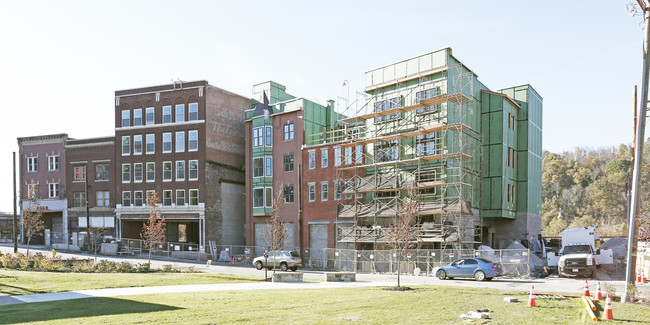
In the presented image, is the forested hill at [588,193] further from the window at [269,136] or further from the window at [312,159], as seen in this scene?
the window at [269,136]

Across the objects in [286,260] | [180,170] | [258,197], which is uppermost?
[180,170]

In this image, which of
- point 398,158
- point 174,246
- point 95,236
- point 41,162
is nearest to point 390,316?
point 398,158

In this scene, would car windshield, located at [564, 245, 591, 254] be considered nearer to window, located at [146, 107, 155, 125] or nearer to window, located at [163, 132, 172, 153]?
window, located at [163, 132, 172, 153]

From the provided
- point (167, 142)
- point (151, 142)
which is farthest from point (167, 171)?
point (151, 142)

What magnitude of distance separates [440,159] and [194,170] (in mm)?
26619

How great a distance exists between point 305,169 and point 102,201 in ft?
86.5

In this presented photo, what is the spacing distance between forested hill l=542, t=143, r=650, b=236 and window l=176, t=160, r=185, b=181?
55629mm

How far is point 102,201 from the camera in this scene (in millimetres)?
56156

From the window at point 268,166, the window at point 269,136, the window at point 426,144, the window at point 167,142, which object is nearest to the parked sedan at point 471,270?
the window at point 426,144

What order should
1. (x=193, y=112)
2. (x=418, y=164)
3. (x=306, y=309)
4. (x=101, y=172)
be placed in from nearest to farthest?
(x=306, y=309), (x=418, y=164), (x=193, y=112), (x=101, y=172)

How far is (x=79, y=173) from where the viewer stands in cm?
5769

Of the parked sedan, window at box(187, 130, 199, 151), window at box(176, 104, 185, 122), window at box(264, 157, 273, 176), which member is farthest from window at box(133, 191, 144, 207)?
the parked sedan

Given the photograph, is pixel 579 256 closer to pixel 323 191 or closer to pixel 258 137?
pixel 323 191

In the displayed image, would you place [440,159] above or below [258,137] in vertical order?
below
